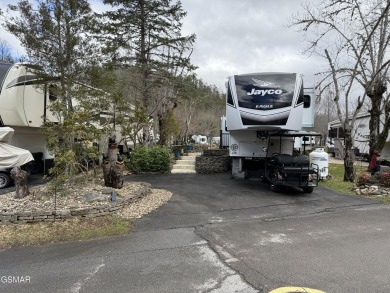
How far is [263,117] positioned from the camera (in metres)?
9.93

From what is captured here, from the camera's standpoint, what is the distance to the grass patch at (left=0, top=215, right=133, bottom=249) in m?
5.59

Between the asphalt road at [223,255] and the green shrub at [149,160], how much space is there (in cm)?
610

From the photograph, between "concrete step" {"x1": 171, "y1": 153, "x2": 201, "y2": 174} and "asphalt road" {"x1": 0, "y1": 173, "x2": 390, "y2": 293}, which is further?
"concrete step" {"x1": 171, "y1": 153, "x2": 201, "y2": 174}

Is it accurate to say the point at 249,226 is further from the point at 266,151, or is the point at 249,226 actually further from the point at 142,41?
the point at 142,41

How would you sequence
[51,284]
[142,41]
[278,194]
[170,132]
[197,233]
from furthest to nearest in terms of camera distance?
[170,132] → [142,41] → [278,194] → [197,233] → [51,284]

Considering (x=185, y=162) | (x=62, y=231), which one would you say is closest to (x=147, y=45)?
(x=185, y=162)

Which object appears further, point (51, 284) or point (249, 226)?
point (249, 226)

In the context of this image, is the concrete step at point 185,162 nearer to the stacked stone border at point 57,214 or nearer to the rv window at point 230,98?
the rv window at point 230,98

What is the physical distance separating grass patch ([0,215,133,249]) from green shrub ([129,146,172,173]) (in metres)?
7.37

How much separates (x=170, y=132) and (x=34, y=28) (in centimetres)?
959

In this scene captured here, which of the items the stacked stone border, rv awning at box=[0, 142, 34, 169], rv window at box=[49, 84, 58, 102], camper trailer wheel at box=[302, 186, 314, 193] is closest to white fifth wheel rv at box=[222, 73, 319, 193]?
camper trailer wheel at box=[302, 186, 314, 193]

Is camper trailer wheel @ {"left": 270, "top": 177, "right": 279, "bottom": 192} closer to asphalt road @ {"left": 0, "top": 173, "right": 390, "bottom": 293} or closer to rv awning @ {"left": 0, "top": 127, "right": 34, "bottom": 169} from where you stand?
asphalt road @ {"left": 0, "top": 173, "right": 390, "bottom": 293}

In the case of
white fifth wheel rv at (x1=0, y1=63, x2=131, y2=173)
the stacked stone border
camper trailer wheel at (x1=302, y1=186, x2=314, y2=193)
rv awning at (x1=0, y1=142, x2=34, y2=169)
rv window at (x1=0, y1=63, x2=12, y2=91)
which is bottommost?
the stacked stone border

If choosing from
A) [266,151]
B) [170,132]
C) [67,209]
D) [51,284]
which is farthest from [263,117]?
[170,132]
